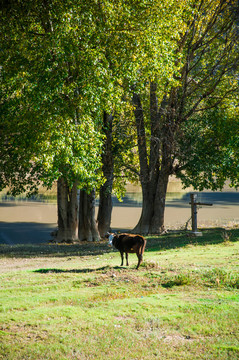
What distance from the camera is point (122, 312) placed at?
879cm

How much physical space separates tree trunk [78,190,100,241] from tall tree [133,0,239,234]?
12.2 feet

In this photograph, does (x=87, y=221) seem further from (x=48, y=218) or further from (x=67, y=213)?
(x=48, y=218)

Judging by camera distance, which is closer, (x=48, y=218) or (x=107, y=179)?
(x=107, y=179)

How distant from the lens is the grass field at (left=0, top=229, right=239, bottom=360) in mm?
7127

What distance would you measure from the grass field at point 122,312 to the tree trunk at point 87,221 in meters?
14.4

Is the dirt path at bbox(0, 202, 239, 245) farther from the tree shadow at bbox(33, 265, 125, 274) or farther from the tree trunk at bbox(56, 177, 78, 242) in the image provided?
the tree shadow at bbox(33, 265, 125, 274)

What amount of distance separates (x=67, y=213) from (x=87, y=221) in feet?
5.27

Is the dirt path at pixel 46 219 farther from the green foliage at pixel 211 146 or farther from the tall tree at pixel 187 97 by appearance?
the green foliage at pixel 211 146

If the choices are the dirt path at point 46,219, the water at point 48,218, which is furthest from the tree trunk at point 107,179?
the dirt path at point 46,219

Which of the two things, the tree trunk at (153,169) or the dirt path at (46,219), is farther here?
the dirt path at (46,219)

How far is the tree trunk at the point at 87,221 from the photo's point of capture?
28.2 meters

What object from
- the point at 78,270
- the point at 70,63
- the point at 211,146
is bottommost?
the point at 78,270

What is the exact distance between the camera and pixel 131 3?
18.9 meters

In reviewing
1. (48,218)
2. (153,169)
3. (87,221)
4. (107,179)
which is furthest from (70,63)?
(48,218)
